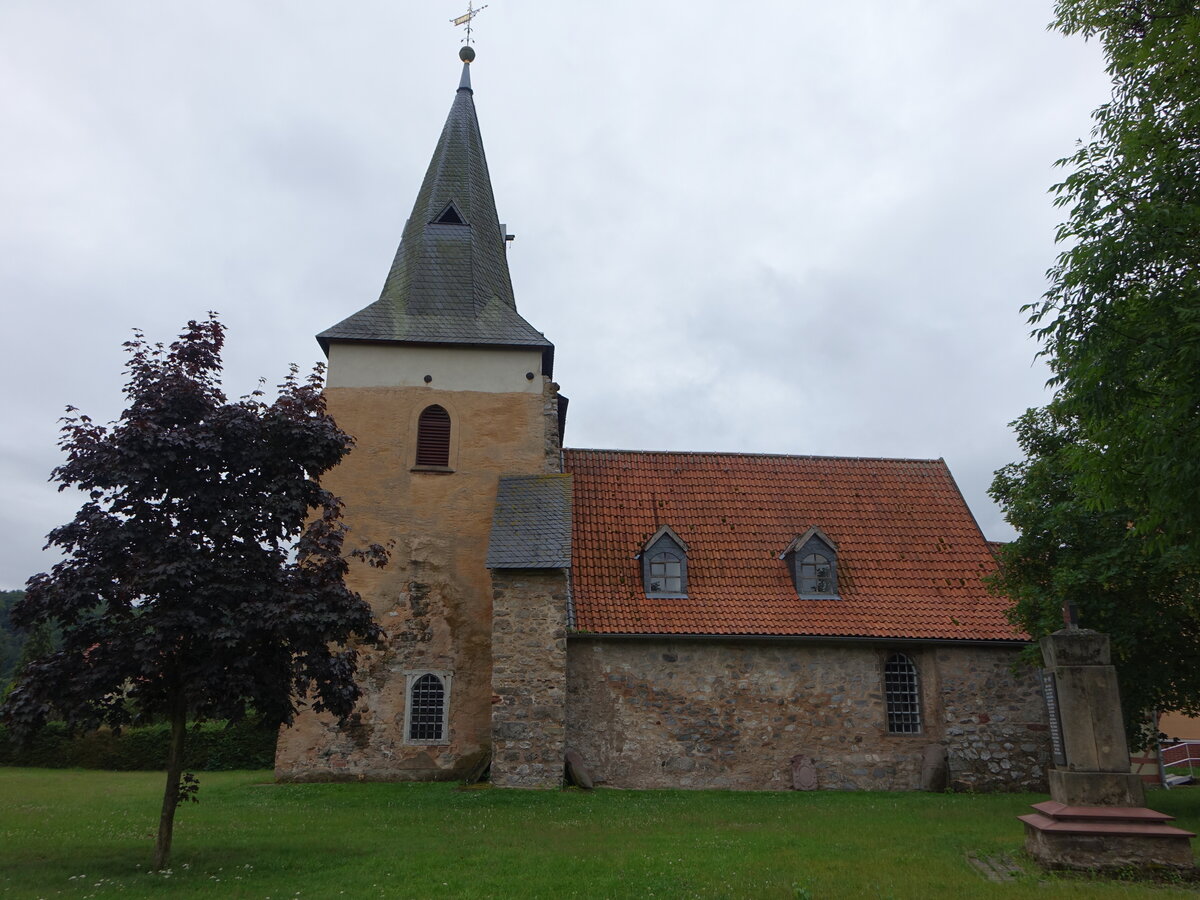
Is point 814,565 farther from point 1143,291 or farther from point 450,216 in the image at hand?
point 450,216

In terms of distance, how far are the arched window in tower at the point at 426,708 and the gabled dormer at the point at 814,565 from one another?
713 centimetres

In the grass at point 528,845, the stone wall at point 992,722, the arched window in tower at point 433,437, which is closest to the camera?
the grass at point 528,845

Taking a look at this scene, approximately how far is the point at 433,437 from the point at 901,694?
10.5m

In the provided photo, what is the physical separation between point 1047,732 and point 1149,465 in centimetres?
971

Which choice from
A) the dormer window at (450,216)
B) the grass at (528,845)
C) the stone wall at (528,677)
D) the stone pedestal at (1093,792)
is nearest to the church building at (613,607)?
the stone wall at (528,677)

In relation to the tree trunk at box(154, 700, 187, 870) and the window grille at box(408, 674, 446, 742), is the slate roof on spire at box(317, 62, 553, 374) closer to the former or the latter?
the window grille at box(408, 674, 446, 742)

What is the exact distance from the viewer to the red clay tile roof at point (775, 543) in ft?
55.1

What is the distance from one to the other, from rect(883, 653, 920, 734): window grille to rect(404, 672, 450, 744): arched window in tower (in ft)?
27.3

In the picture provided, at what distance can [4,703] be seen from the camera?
877cm

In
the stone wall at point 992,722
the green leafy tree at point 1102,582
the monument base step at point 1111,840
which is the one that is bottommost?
the monument base step at point 1111,840

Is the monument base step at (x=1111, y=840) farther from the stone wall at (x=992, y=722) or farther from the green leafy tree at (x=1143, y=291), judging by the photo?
the stone wall at (x=992, y=722)

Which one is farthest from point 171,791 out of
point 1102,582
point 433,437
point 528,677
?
point 1102,582

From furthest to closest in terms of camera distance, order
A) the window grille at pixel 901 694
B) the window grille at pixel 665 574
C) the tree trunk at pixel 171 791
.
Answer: the window grille at pixel 665 574 < the window grille at pixel 901 694 < the tree trunk at pixel 171 791

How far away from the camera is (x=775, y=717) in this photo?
16.3 metres
